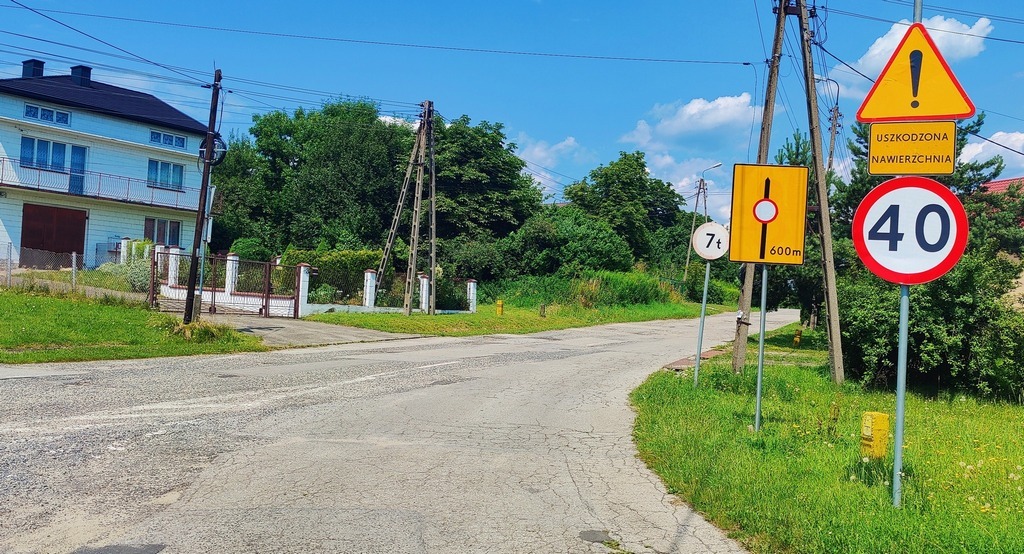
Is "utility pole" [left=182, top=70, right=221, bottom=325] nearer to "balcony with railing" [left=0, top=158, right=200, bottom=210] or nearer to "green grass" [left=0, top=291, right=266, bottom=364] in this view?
"green grass" [left=0, top=291, right=266, bottom=364]

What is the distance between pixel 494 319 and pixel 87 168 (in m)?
21.5

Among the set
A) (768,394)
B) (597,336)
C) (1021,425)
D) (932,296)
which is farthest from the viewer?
(597,336)

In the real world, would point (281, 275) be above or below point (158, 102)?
below

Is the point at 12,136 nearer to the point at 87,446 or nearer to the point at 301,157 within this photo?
→ the point at 301,157

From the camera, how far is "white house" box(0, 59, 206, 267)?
32.7m

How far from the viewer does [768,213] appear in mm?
8445

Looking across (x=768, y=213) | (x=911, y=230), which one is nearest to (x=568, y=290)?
(x=768, y=213)

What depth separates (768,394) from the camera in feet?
38.8

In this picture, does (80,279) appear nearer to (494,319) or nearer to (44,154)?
(494,319)

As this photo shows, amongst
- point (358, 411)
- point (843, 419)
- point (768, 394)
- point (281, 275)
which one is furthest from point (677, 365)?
point (281, 275)

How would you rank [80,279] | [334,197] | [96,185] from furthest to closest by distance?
1. [334,197]
2. [96,185]
3. [80,279]

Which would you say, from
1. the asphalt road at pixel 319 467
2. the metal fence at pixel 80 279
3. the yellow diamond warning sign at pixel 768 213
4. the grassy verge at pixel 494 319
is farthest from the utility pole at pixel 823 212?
the metal fence at pixel 80 279

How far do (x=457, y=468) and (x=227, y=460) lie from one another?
2027 mm

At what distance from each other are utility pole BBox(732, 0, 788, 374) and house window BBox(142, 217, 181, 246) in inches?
1278
